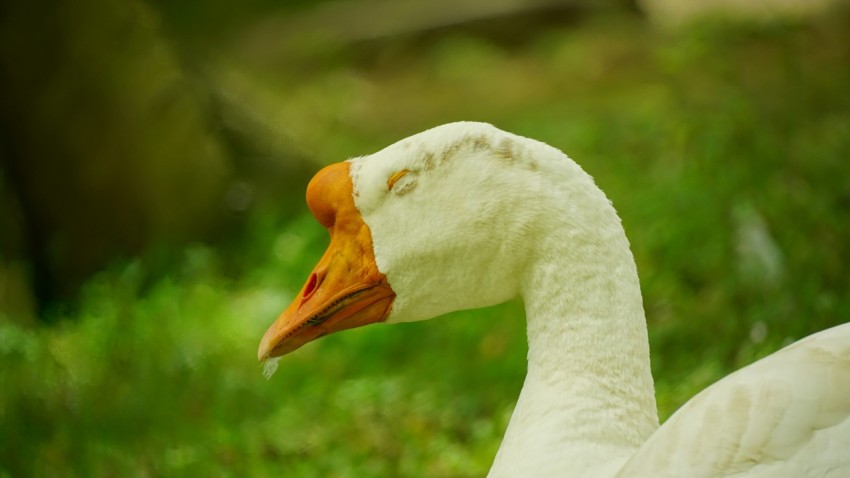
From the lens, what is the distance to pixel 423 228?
242 centimetres

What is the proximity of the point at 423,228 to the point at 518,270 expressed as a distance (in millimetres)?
225

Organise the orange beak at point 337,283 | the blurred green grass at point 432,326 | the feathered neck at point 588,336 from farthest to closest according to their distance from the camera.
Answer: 1. the blurred green grass at point 432,326
2. the orange beak at point 337,283
3. the feathered neck at point 588,336

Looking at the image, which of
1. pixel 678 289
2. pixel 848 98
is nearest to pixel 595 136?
pixel 848 98

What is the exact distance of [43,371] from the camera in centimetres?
395

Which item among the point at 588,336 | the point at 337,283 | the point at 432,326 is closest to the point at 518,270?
the point at 588,336

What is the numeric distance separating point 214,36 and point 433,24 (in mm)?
2165

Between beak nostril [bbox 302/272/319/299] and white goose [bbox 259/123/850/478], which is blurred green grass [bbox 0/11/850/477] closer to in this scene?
beak nostril [bbox 302/272/319/299]

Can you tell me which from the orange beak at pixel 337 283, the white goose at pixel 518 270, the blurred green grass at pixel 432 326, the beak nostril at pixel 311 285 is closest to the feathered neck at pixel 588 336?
the white goose at pixel 518 270

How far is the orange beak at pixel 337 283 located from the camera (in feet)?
8.20

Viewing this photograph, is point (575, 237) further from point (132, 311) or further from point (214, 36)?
point (214, 36)

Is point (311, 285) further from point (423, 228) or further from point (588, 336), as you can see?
point (588, 336)

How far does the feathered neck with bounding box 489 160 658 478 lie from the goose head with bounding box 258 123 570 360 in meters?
0.07

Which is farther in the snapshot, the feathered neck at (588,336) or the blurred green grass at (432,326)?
the blurred green grass at (432,326)

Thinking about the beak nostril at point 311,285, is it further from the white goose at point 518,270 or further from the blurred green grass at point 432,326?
the blurred green grass at point 432,326
